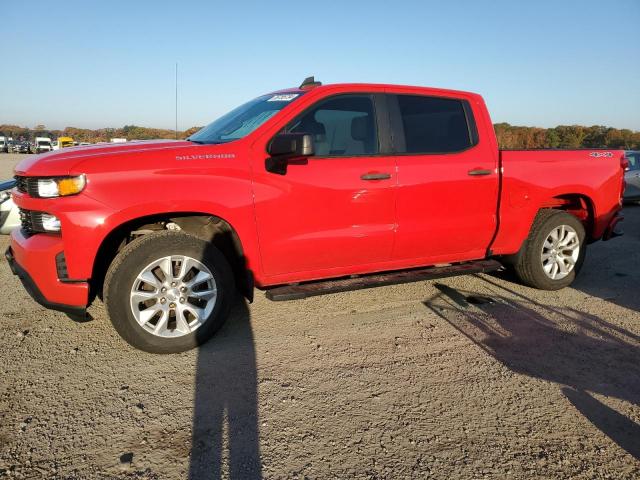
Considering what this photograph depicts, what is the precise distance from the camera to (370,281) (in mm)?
3822

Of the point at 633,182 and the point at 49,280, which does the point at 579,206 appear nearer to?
the point at 49,280

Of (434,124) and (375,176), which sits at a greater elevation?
(434,124)

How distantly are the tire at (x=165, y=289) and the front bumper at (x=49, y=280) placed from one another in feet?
0.57

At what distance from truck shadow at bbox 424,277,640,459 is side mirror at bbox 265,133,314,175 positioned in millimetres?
1948

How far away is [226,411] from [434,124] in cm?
299

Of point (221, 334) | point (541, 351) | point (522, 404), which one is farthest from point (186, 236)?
point (541, 351)

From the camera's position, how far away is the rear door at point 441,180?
152 inches

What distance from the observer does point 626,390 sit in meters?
2.83

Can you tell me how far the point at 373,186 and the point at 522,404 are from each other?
1891 millimetres

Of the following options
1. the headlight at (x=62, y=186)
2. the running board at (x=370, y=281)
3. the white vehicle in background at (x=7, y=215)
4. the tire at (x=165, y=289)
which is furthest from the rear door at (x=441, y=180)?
the white vehicle in background at (x=7, y=215)

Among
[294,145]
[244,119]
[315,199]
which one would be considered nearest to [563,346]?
[315,199]

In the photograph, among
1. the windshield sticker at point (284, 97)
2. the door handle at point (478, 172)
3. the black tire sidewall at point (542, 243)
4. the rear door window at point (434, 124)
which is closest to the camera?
the windshield sticker at point (284, 97)

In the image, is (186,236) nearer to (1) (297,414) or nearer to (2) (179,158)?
(2) (179,158)

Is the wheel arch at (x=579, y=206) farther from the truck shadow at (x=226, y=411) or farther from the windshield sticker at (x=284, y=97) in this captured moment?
the truck shadow at (x=226, y=411)
